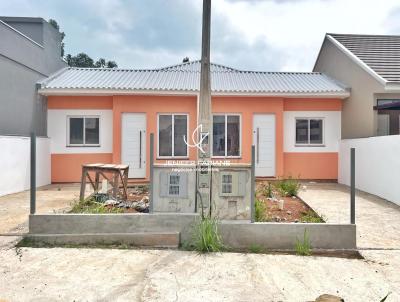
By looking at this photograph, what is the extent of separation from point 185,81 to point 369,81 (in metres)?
6.72

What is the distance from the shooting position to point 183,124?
11.3 m

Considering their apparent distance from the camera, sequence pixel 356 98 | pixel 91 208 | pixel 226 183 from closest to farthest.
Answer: pixel 226 183 → pixel 91 208 → pixel 356 98

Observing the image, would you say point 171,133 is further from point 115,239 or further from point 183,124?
point 115,239

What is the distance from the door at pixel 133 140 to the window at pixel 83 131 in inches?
45.1

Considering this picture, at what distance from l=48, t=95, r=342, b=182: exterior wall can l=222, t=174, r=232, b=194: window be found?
19.8ft

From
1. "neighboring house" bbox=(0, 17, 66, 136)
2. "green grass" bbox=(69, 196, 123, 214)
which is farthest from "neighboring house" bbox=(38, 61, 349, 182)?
"green grass" bbox=(69, 196, 123, 214)

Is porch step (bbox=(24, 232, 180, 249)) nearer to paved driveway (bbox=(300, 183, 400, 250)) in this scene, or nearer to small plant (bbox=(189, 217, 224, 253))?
small plant (bbox=(189, 217, 224, 253))

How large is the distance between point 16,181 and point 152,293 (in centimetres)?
776

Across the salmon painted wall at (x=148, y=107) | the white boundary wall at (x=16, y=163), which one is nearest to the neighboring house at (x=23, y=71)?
the white boundary wall at (x=16, y=163)

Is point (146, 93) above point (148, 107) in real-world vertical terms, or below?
above

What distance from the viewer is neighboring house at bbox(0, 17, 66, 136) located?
9.30 m

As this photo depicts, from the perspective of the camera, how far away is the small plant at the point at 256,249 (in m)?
4.83

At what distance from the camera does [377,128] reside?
10484 millimetres

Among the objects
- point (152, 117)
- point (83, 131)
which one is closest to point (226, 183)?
point (152, 117)
